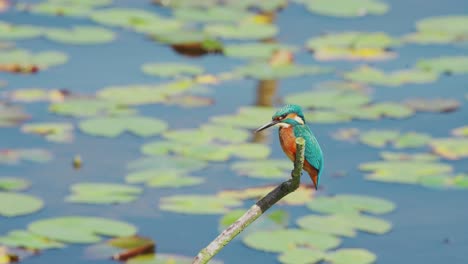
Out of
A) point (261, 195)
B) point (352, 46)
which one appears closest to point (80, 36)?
point (352, 46)

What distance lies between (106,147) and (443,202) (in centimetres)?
187

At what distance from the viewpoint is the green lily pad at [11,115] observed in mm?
7160

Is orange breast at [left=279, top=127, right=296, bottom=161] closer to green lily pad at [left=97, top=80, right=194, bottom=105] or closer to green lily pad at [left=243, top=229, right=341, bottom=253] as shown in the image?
green lily pad at [left=243, top=229, right=341, bottom=253]

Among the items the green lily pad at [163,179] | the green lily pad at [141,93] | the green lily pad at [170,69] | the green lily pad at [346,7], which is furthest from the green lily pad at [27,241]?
the green lily pad at [346,7]

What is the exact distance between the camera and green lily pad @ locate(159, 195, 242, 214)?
20.0 ft

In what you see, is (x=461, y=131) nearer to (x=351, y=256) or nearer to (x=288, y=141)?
(x=351, y=256)

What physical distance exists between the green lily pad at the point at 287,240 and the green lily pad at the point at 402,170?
0.83 m

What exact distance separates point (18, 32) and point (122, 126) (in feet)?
5.61

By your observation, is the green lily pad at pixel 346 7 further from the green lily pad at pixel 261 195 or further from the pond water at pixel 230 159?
the green lily pad at pixel 261 195

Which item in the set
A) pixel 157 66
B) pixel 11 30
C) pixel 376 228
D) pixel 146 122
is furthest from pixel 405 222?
pixel 11 30

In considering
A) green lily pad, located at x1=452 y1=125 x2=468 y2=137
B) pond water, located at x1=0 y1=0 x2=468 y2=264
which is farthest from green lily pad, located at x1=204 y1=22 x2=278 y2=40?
green lily pad, located at x1=452 y1=125 x2=468 y2=137

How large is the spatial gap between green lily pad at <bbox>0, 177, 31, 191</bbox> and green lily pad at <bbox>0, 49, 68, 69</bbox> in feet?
5.47

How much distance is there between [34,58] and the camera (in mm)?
7980

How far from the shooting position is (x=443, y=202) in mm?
6316
